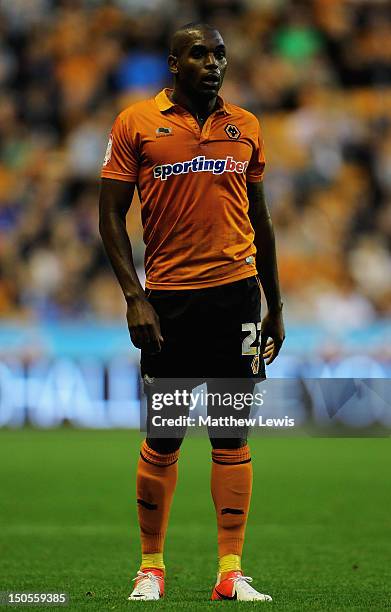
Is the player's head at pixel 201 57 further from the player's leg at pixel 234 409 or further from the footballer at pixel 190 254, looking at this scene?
the player's leg at pixel 234 409

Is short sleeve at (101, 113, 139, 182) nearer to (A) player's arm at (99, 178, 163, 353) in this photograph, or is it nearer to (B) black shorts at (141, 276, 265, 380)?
(A) player's arm at (99, 178, 163, 353)

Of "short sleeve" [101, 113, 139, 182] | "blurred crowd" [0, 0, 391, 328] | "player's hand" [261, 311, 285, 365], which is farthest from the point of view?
"blurred crowd" [0, 0, 391, 328]

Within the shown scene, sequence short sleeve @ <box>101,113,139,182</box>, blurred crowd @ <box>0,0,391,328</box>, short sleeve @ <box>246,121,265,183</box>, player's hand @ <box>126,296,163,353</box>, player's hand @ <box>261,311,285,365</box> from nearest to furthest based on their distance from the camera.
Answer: player's hand @ <box>126,296,163,353</box> → short sleeve @ <box>101,113,139,182</box> → short sleeve @ <box>246,121,265,183</box> → player's hand @ <box>261,311,285,365</box> → blurred crowd @ <box>0,0,391,328</box>

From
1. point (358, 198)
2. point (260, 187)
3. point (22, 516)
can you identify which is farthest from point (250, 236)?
point (358, 198)

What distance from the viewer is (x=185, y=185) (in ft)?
14.3

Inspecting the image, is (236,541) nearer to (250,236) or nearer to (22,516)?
(250,236)

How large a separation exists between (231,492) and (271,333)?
0.62 m

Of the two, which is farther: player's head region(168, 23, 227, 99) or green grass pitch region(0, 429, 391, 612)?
green grass pitch region(0, 429, 391, 612)

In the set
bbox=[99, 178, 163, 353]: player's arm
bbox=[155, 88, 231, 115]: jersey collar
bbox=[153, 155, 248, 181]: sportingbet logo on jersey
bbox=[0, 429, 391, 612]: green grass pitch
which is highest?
bbox=[155, 88, 231, 115]: jersey collar

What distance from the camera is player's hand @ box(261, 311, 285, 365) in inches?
184

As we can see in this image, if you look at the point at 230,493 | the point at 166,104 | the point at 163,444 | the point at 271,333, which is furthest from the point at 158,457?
the point at 166,104

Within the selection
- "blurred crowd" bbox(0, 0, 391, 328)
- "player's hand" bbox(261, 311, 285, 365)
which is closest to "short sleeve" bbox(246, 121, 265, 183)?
"player's hand" bbox(261, 311, 285, 365)

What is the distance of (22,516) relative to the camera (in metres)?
7.03

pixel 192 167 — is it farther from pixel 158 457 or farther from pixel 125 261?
pixel 158 457
